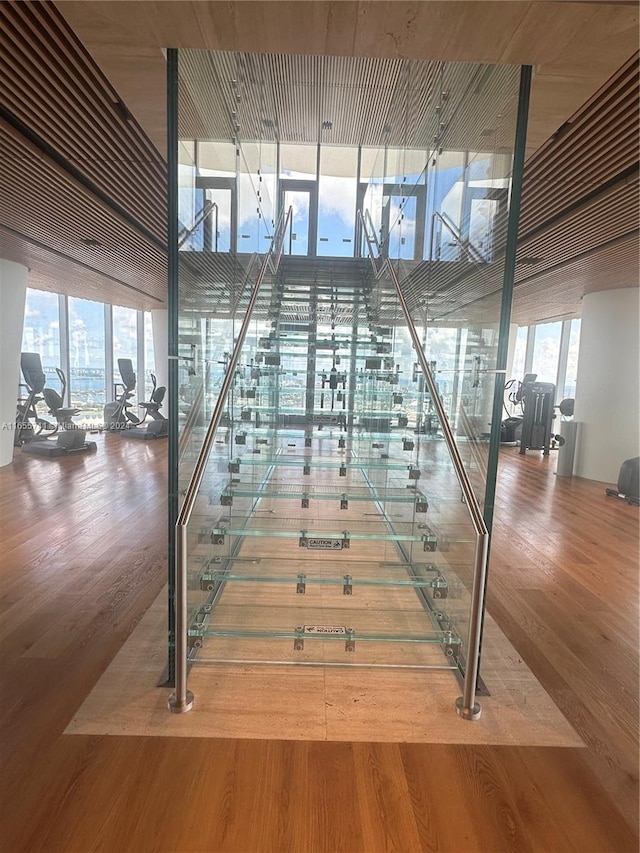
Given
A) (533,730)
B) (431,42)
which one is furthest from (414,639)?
(431,42)

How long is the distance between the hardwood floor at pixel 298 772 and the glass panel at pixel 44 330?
8943 millimetres

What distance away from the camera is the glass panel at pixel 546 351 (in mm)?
13414

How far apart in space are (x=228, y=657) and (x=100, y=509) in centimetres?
327

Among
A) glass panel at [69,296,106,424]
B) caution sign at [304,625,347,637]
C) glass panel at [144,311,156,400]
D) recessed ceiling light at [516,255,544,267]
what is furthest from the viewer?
glass panel at [144,311,156,400]

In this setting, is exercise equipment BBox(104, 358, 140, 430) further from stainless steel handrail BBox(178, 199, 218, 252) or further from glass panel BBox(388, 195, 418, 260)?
stainless steel handrail BBox(178, 199, 218, 252)

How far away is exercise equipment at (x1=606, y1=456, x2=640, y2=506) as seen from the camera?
6281mm

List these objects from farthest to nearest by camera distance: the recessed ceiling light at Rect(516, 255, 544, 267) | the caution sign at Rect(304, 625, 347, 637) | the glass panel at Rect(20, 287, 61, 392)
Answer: the glass panel at Rect(20, 287, 61, 392)
the recessed ceiling light at Rect(516, 255, 544, 267)
the caution sign at Rect(304, 625, 347, 637)

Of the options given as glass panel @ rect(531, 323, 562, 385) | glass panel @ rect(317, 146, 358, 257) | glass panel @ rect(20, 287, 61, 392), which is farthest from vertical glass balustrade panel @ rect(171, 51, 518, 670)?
glass panel @ rect(531, 323, 562, 385)

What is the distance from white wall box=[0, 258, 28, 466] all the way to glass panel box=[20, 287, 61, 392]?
3.40m

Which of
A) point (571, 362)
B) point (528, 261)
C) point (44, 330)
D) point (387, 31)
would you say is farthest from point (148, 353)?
point (387, 31)

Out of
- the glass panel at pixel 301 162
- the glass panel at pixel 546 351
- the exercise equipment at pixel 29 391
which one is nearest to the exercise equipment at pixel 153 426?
the exercise equipment at pixel 29 391

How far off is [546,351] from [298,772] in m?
14.0

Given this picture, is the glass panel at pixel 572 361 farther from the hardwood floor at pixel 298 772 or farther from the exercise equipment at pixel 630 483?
the hardwood floor at pixel 298 772

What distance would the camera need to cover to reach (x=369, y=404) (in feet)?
17.8
